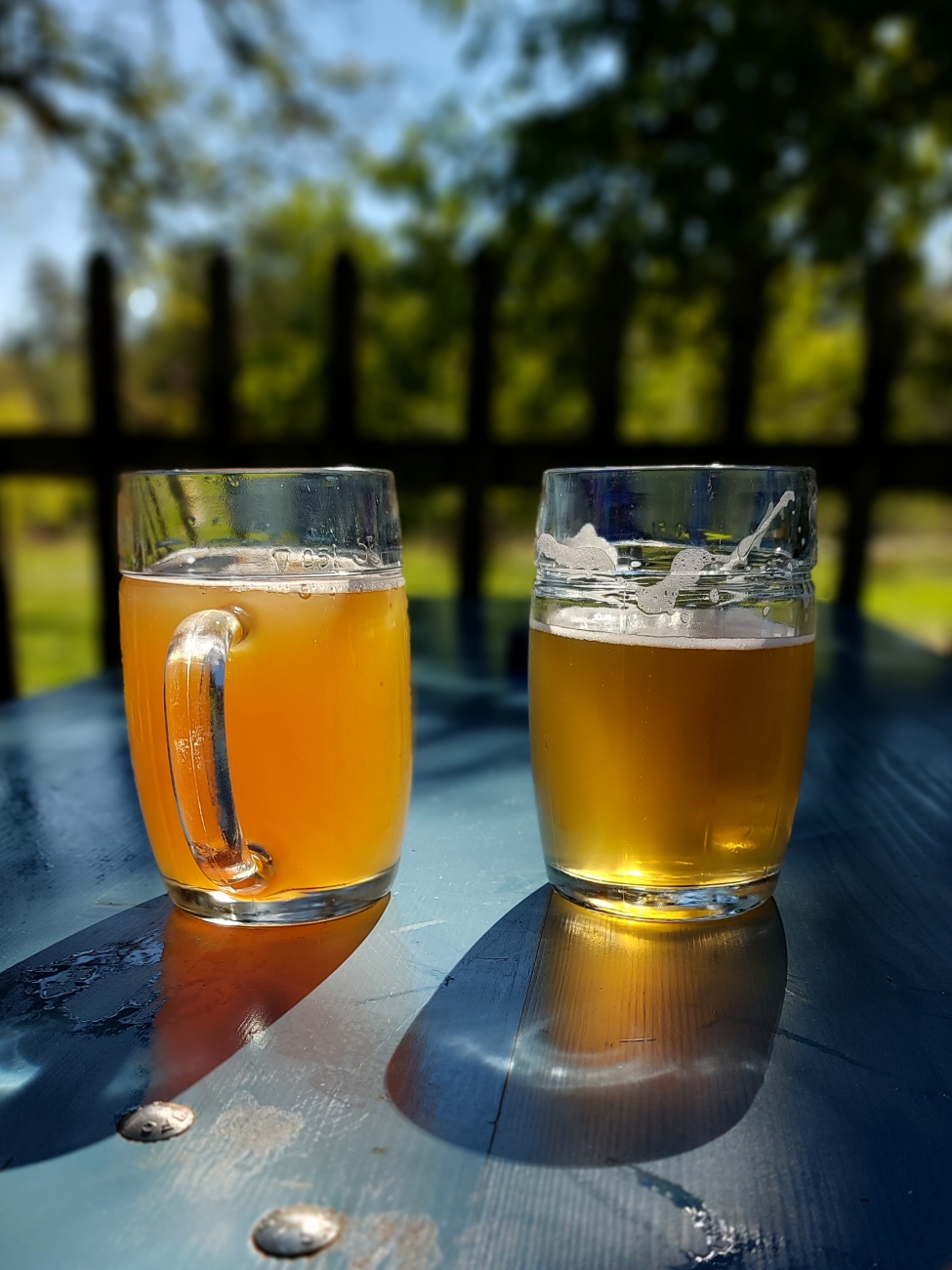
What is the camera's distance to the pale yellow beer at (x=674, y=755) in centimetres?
82

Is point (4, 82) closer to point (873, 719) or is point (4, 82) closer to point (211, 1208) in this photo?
point (873, 719)

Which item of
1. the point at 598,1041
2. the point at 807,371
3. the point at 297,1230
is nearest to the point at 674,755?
the point at 598,1041

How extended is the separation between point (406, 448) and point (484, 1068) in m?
3.38

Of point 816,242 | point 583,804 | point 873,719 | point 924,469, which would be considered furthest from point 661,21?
point 583,804

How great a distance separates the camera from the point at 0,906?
2.83 ft

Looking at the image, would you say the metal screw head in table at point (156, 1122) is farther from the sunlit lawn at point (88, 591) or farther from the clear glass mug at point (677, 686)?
the sunlit lawn at point (88, 591)

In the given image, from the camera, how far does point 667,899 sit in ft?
2.71

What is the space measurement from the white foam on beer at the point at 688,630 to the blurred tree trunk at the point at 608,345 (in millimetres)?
2988

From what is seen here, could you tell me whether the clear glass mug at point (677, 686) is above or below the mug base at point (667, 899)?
above

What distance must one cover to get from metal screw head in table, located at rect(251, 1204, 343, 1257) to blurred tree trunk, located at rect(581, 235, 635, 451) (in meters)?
3.45

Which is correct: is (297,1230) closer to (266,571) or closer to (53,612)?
(266,571)

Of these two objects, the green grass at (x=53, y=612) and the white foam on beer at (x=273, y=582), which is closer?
the white foam on beer at (x=273, y=582)

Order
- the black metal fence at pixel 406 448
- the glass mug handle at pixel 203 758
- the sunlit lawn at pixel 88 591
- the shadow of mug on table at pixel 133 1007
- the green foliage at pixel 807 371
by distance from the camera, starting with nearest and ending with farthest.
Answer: the shadow of mug on table at pixel 133 1007 → the glass mug handle at pixel 203 758 → the black metal fence at pixel 406 448 → the green foliage at pixel 807 371 → the sunlit lawn at pixel 88 591

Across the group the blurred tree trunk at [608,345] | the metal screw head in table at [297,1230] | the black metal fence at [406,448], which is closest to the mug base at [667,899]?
the metal screw head in table at [297,1230]
